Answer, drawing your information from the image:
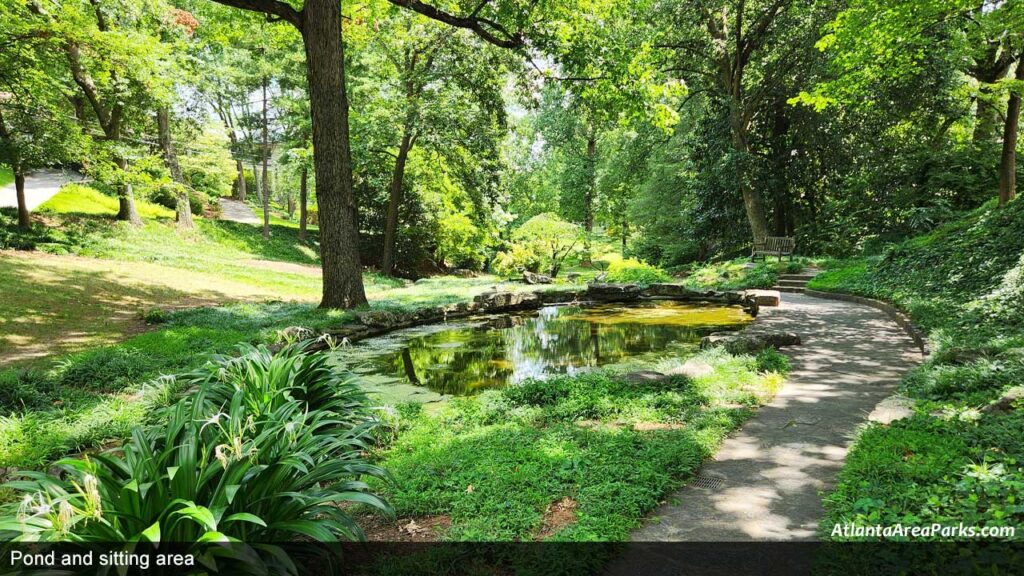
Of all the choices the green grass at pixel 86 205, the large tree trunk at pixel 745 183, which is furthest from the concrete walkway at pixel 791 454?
the green grass at pixel 86 205

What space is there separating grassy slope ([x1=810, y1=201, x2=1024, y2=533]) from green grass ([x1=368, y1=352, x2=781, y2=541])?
0.90m

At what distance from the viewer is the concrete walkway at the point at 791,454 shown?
2410mm

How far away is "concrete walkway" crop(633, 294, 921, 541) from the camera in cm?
241

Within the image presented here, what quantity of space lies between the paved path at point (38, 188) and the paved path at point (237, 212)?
6122mm

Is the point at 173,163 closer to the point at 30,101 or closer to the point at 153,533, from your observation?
the point at 30,101

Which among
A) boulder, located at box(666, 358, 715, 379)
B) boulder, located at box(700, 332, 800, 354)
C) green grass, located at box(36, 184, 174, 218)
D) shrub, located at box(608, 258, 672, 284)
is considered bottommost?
boulder, located at box(666, 358, 715, 379)

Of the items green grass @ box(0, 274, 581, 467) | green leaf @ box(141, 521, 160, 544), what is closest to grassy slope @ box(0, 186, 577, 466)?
green grass @ box(0, 274, 581, 467)

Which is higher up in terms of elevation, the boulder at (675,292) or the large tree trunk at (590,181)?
the large tree trunk at (590,181)

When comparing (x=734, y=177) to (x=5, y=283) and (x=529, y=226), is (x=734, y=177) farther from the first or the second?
(x=5, y=283)

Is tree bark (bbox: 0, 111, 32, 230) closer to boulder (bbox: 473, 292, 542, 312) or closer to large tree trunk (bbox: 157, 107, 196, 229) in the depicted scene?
large tree trunk (bbox: 157, 107, 196, 229)

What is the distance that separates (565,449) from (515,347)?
4555 mm

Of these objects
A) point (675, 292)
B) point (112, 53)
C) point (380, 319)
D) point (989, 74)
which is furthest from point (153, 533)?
point (989, 74)

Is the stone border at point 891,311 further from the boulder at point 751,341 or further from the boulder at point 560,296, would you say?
the boulder at point 560,296

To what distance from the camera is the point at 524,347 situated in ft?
25.8
